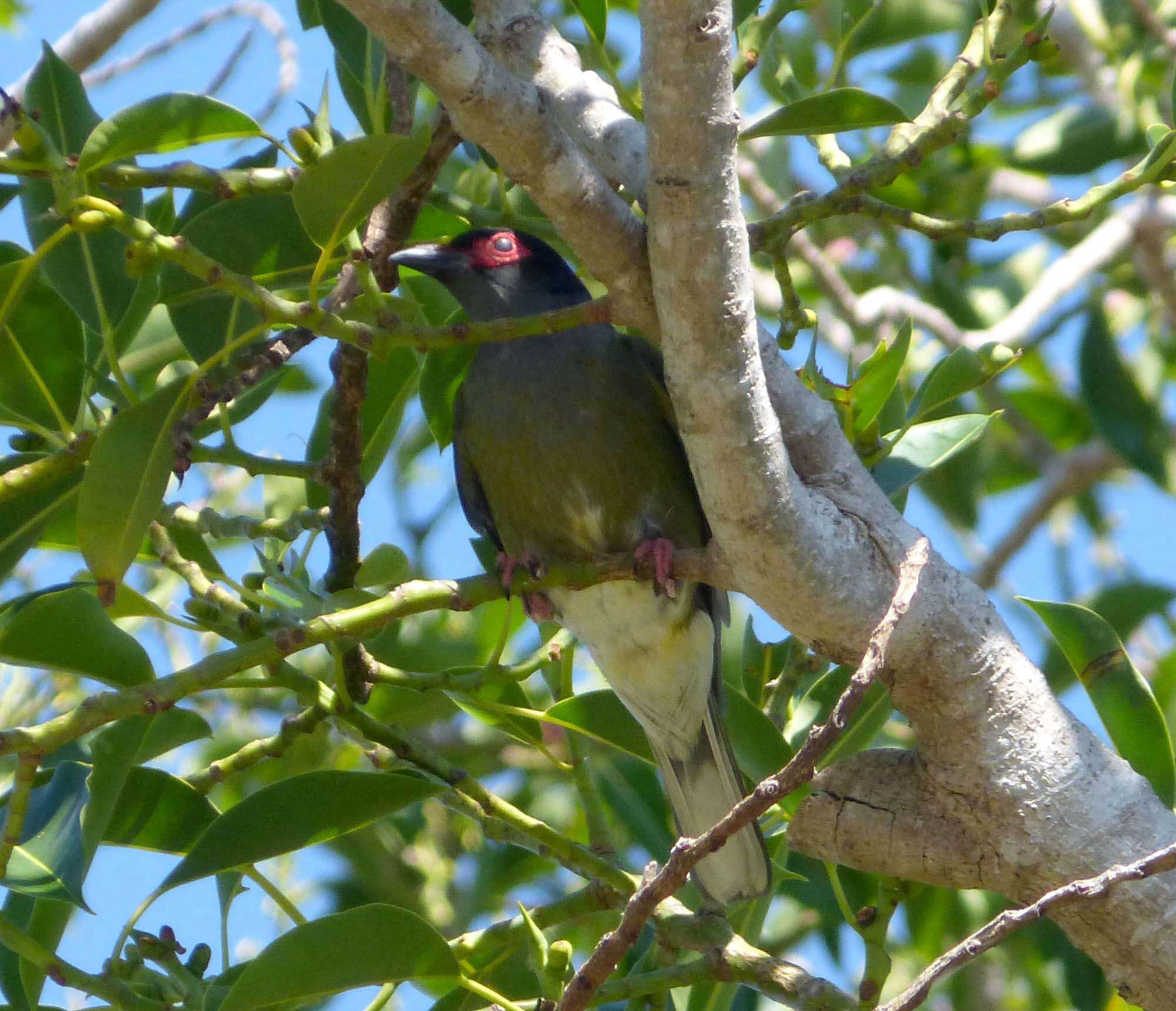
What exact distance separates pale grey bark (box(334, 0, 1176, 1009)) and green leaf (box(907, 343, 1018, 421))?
1.76 feet

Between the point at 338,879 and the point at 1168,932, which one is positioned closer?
the point at 1168,932

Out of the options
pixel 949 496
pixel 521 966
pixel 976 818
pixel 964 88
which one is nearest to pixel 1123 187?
A: pixel 964 88

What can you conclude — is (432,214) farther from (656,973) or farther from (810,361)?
(656,973)

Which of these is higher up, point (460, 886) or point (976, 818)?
point (460, 886)

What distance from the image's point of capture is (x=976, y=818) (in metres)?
2.46

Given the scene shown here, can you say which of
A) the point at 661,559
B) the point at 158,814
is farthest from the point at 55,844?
the point at 661,559

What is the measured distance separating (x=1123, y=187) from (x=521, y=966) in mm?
1996

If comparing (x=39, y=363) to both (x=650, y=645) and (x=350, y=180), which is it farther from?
(x=650, y=645)

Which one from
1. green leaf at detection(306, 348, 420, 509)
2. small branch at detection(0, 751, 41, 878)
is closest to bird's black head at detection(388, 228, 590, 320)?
green leaf at detection(306, 348, 420, 509)

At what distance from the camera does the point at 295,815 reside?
283 centimetres

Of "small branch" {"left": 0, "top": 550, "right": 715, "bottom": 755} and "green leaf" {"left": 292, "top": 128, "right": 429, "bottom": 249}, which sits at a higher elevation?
"green leaf" {"left": 292, "top": 128, "right": 429, "bottom": 249}

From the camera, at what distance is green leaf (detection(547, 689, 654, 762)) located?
118 inches

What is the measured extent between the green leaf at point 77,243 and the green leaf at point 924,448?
1.58 m

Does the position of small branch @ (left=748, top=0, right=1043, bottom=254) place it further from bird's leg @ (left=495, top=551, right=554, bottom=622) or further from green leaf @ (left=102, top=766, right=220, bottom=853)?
green leaf @ (left=102, top=766, right=220, bottom=853)
